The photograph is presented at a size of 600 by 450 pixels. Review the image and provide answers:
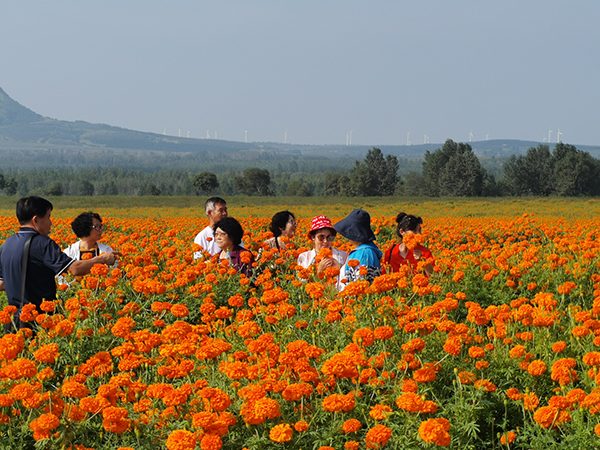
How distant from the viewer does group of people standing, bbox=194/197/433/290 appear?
6.13m

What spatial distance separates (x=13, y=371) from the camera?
125 inches

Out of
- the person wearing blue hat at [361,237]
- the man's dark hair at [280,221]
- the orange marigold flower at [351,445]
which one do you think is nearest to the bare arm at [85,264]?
the person wearing blue hat at [361,237]

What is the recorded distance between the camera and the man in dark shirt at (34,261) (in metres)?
5.68

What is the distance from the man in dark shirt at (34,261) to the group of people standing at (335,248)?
6.21ft

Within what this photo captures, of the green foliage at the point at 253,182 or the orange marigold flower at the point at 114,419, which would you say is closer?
the orange marigold flower at the point at 114,419

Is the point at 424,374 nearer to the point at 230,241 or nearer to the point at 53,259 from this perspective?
the point at 53,259

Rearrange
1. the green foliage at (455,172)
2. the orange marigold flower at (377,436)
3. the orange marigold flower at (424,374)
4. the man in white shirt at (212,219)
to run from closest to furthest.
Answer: the orange marigold flower at (377,436) < the orange marigold flower at (424,374) < the man in white shirt at (212,219) < the green foliage at (455,172)

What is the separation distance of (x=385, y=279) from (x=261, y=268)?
11.3 ft

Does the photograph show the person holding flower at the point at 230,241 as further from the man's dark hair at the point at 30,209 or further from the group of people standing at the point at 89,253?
the man's dark hair at the point at 30,209

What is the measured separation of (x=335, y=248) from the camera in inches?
296

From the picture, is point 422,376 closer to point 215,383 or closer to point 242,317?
point 215,383

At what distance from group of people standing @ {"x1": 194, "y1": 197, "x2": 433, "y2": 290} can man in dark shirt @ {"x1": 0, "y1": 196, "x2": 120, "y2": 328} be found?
189 cm

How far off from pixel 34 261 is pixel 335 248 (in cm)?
342

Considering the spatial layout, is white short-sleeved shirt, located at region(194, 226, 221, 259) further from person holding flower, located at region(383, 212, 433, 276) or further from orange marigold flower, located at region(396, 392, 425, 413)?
orange marigold flower, located at region(396, 392, 425, 413)
